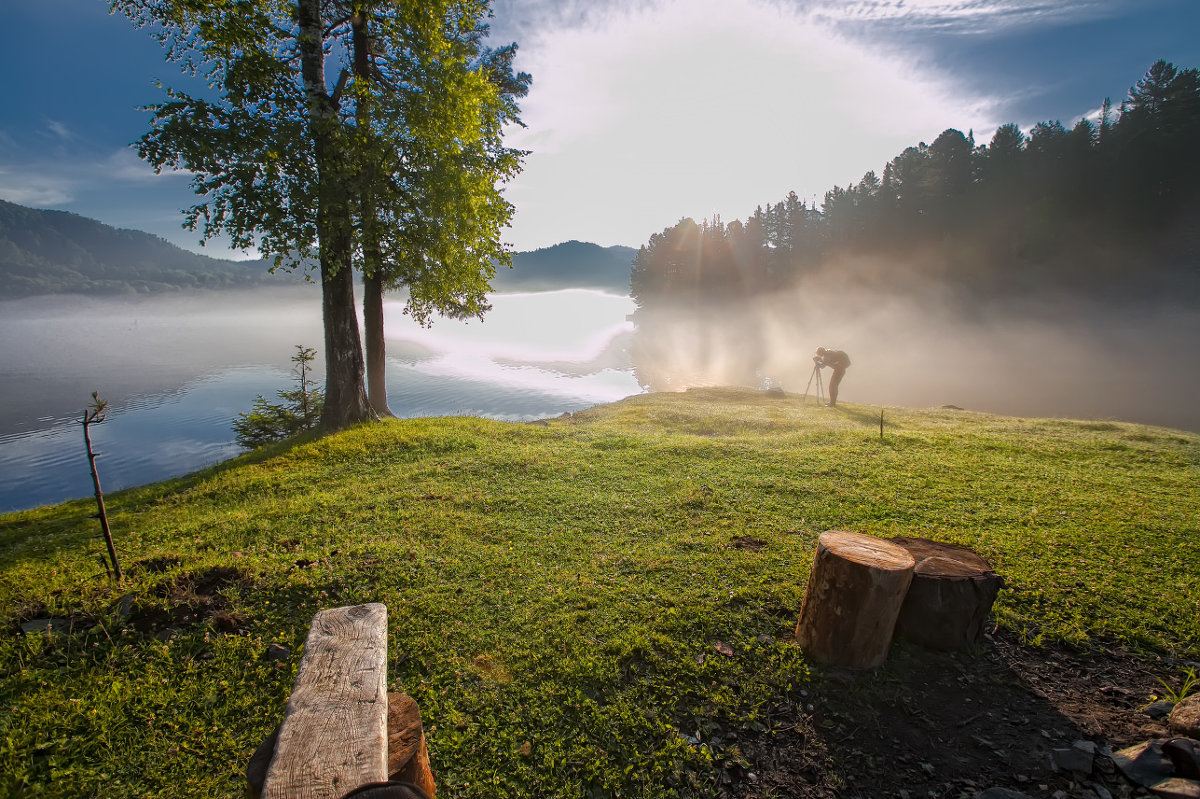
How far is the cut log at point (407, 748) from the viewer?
271cm

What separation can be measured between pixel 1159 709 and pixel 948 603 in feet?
5.42

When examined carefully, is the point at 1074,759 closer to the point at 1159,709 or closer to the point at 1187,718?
the point at 1187,718

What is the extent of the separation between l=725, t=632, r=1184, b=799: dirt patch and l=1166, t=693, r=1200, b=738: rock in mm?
378

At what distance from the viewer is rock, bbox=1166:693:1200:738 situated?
3.59m

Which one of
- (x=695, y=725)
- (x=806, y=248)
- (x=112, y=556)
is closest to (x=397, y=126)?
(x=112, y=556)

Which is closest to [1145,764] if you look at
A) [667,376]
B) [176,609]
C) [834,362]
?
[176,609]

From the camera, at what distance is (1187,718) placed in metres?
3.68

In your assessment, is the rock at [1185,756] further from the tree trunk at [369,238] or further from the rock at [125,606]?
the tree trunk at [369,238]

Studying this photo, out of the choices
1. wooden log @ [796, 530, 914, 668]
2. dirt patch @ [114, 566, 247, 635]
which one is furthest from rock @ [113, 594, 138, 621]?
wooden log @ [796, 530, 914, 668]

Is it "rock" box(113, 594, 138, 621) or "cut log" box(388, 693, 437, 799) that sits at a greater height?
"cut log" box(388, 693, 437, 799)

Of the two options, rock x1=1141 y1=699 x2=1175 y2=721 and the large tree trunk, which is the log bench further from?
the large tree trunk

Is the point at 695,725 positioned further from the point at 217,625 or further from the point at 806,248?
the point at 806,248

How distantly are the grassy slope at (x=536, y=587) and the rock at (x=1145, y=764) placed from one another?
1.61 meters

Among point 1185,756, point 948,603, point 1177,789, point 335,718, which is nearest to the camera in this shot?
point 335,718
